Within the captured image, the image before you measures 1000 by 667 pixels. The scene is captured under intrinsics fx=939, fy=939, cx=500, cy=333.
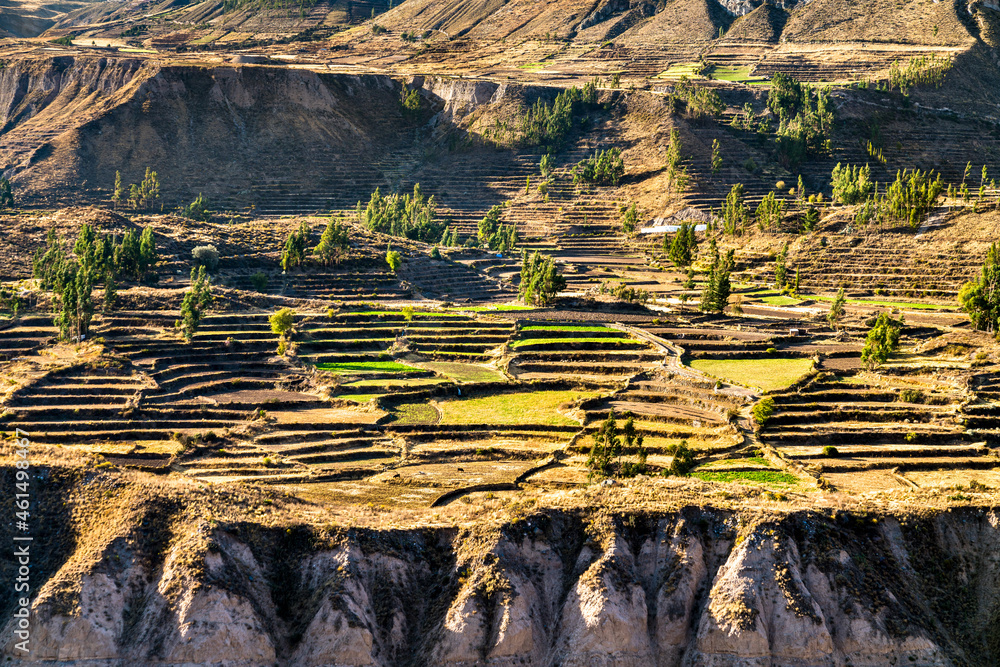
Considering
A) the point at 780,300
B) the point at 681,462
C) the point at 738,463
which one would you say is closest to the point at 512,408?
the point at 681,462

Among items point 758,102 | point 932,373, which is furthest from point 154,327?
point 758,102

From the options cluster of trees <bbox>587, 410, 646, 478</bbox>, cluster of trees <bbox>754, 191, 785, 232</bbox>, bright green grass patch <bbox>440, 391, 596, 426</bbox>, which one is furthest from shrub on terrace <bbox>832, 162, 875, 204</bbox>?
cluster of trees <bbox>587, 410, 646, 478</bbox>

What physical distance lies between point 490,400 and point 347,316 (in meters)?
25.2

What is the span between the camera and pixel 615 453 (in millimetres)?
62844

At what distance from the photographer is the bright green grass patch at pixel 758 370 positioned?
7756 cm

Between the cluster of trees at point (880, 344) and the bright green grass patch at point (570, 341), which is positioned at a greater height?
the cluster of trees at point (880, 344)

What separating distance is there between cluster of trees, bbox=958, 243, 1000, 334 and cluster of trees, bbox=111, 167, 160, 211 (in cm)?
11652

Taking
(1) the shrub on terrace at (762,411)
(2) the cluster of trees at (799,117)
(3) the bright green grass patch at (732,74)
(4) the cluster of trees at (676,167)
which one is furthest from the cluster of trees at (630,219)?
(1) the shrub on terrace at (762,411)

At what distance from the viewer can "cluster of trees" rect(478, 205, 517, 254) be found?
454ft

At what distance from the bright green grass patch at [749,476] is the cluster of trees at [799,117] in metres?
112

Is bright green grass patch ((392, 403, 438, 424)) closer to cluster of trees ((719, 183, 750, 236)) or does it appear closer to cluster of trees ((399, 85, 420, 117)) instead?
cluster of trees ((719, 183, 750, 236))

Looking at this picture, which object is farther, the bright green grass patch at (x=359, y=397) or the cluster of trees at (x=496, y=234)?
the cluster of trees at (x=496, y=234)

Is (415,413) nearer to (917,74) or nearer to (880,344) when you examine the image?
(880,344)

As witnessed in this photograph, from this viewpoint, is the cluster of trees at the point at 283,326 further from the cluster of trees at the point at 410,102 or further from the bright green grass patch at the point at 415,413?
the cluster of trees at the point at 410,102
